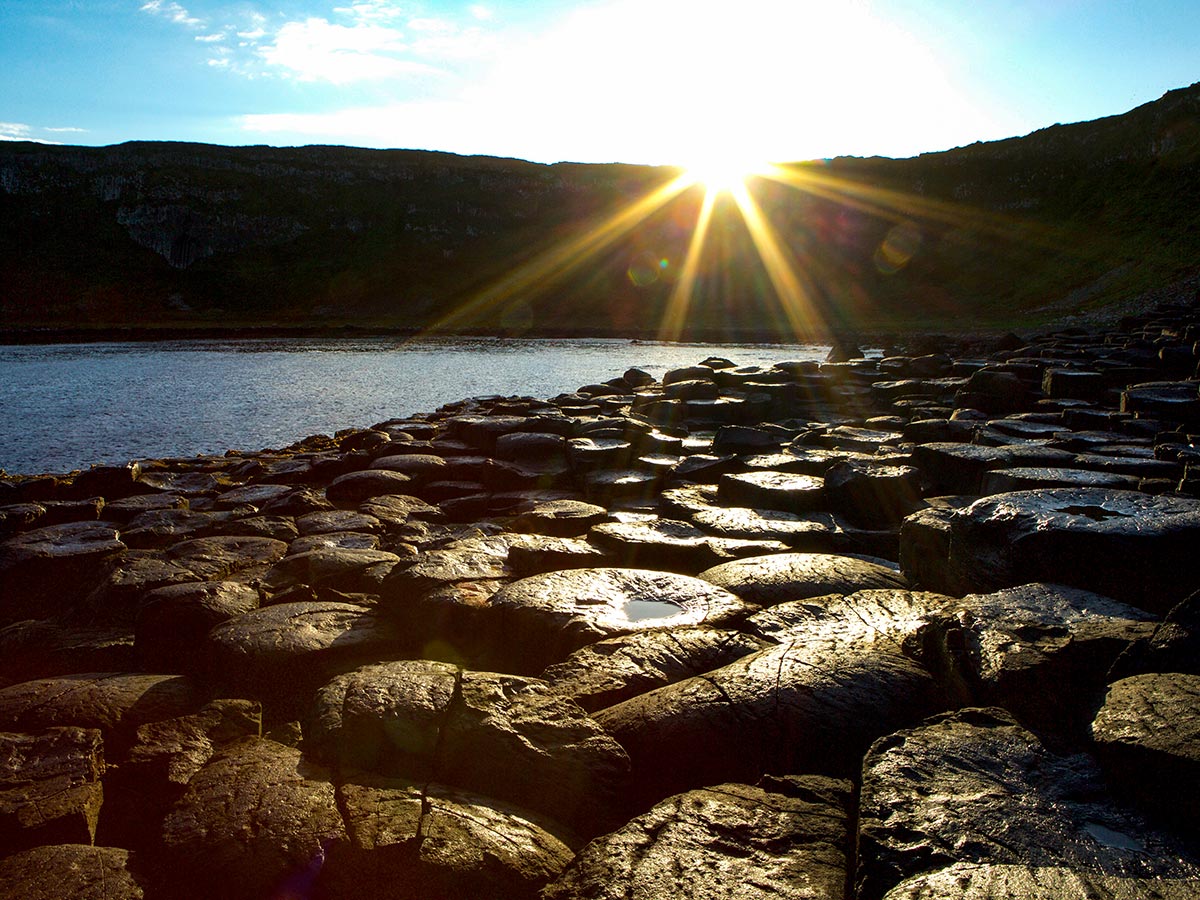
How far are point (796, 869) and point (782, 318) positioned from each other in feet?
192

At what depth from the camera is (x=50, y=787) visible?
296cm

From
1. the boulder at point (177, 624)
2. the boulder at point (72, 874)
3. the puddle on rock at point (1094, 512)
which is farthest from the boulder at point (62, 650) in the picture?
the puddle on rock at point (1094, 512)

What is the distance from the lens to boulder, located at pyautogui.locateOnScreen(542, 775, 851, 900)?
7.00ft

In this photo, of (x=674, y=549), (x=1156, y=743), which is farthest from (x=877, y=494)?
(x=1156, y=743)

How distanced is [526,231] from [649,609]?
91.2m

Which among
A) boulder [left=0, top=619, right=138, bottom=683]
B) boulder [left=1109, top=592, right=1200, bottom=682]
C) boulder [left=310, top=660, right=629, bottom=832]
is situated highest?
boulder [left=1109, top=592, right=1200, bottom=682]

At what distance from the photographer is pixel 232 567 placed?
568cm

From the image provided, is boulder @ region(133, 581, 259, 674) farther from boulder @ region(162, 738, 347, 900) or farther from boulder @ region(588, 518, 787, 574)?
boulder @ region(588, 518, 787, 574)

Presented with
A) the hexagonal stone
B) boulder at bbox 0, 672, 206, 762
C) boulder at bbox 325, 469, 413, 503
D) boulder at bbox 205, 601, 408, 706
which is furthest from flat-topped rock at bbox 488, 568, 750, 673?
boulder at bbox 325, 469, 413, 503

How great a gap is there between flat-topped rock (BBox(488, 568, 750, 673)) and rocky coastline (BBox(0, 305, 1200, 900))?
20 millimetres

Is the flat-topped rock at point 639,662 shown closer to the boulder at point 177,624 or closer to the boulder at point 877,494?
the boulder at point 177,624

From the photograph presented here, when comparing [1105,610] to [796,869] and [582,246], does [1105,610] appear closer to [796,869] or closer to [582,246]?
[796,869]

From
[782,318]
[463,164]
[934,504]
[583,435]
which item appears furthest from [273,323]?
[934,504]

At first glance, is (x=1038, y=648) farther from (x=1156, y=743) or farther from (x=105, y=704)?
(x=105, y=704)
